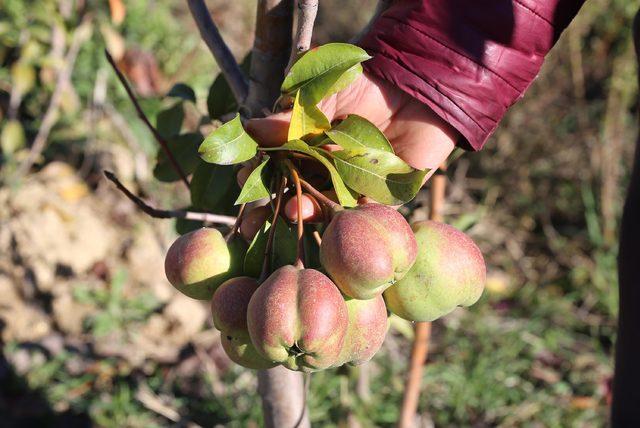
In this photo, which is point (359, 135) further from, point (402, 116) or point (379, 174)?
point (402, 116)

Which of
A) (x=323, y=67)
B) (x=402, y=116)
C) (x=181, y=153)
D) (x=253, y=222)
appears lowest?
(x=181, y=153)

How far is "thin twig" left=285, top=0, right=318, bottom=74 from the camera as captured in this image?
0.81m

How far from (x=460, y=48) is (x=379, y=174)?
282 mm

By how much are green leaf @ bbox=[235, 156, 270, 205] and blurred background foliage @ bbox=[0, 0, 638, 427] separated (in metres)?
0.48

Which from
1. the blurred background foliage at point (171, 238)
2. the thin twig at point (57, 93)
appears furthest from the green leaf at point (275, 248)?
the thin twig at point (57, 93)

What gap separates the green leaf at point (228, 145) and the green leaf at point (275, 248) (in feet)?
0.32

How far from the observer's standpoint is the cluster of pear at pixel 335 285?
750 mm

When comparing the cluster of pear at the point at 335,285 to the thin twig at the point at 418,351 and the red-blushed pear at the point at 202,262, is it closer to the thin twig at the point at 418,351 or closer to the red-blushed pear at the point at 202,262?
the red-blushed pear at the point at 202,262

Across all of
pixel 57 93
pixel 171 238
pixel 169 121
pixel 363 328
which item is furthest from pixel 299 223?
pixel 57 93

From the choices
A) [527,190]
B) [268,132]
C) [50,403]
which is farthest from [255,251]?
[527,190]

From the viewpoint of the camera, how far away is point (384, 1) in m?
1.07

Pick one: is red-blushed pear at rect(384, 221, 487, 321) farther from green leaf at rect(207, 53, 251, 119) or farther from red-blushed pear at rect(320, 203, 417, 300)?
green leaf at rect(207, 53, 251, 119)

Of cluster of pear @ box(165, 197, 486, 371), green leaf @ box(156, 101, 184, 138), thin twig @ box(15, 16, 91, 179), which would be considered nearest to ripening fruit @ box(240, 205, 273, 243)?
cluster of pear @ box(165, 197, 486, 371)

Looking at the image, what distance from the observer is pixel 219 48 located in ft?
3.28
